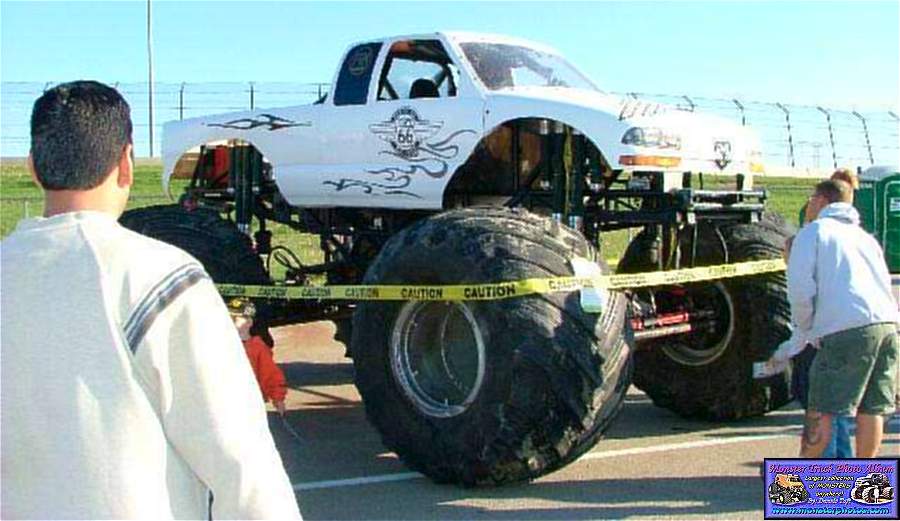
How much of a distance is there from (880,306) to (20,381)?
16.1 ft

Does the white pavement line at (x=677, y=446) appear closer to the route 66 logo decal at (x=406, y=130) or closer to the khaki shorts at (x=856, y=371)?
the khaki shorts at (x=856, y=371)

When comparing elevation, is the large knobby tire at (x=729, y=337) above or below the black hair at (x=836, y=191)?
below

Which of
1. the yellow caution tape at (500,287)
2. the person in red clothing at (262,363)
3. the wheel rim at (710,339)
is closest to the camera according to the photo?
the yellow caution tape at (500,287)

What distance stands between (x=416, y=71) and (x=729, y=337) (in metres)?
3.03

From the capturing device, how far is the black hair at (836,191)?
6379 mm

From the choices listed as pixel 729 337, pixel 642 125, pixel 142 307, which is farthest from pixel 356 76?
pixel 142 307

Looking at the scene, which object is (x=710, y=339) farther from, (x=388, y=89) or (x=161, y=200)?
(x=161, y=200)

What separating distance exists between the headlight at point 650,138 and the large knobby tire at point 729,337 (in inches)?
49.9

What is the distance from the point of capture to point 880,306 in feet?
20.1

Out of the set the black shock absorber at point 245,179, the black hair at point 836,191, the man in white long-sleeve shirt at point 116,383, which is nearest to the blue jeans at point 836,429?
the black hair at point 836,191

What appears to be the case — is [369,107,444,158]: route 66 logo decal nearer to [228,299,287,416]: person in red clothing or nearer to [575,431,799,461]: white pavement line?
[228,299,287,416]: person in red clothing

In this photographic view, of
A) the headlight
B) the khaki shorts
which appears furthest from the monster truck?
the khaki shorts

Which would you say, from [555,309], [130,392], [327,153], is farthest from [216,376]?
[327,153]

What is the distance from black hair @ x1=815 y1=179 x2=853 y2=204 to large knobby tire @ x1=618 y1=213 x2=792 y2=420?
2275 millimetres
